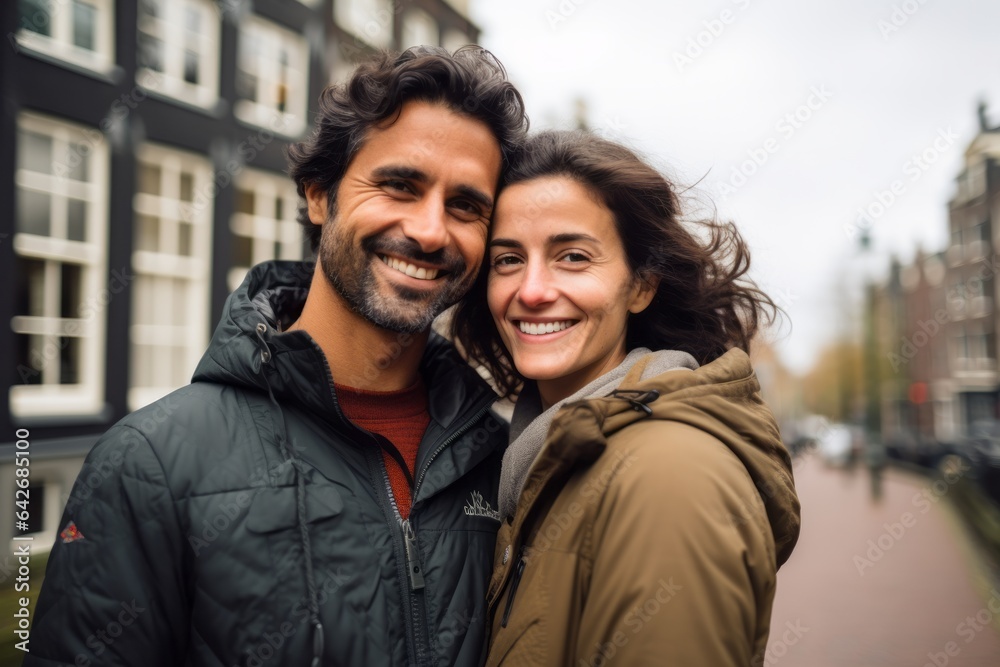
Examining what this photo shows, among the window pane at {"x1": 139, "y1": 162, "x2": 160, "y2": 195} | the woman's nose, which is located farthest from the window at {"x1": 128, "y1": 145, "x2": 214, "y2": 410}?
the woman's nose

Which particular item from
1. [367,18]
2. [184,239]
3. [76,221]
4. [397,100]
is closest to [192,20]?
[184,239]

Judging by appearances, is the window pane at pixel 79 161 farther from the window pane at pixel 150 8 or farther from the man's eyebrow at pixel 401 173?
the man's eyebrow at pixel 401 173

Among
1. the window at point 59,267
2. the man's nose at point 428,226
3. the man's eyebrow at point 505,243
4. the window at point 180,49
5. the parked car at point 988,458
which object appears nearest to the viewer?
the man's nose at point 428,226

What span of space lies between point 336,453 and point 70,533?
651 mm

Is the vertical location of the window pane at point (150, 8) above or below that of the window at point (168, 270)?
above

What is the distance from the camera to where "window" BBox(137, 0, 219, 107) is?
10.2 metres

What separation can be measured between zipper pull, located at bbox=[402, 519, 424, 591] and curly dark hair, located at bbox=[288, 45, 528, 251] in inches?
44.1

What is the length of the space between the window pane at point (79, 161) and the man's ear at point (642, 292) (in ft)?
29.4

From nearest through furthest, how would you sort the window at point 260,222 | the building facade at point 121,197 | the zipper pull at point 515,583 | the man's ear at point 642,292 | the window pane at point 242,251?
the zipper pull at point 515,583 < the man's ear at point 642,292 < the building facade at point 121,197 < the window pane at point 242,251 < the window at point 260,222

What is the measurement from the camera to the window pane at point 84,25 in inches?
363

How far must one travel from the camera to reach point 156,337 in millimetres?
10469

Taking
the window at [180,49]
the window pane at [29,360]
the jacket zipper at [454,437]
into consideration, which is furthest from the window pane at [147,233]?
the jacket zipper at [454,437]

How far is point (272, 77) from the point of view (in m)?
12.4

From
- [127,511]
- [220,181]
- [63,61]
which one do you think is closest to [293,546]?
[127,511]
